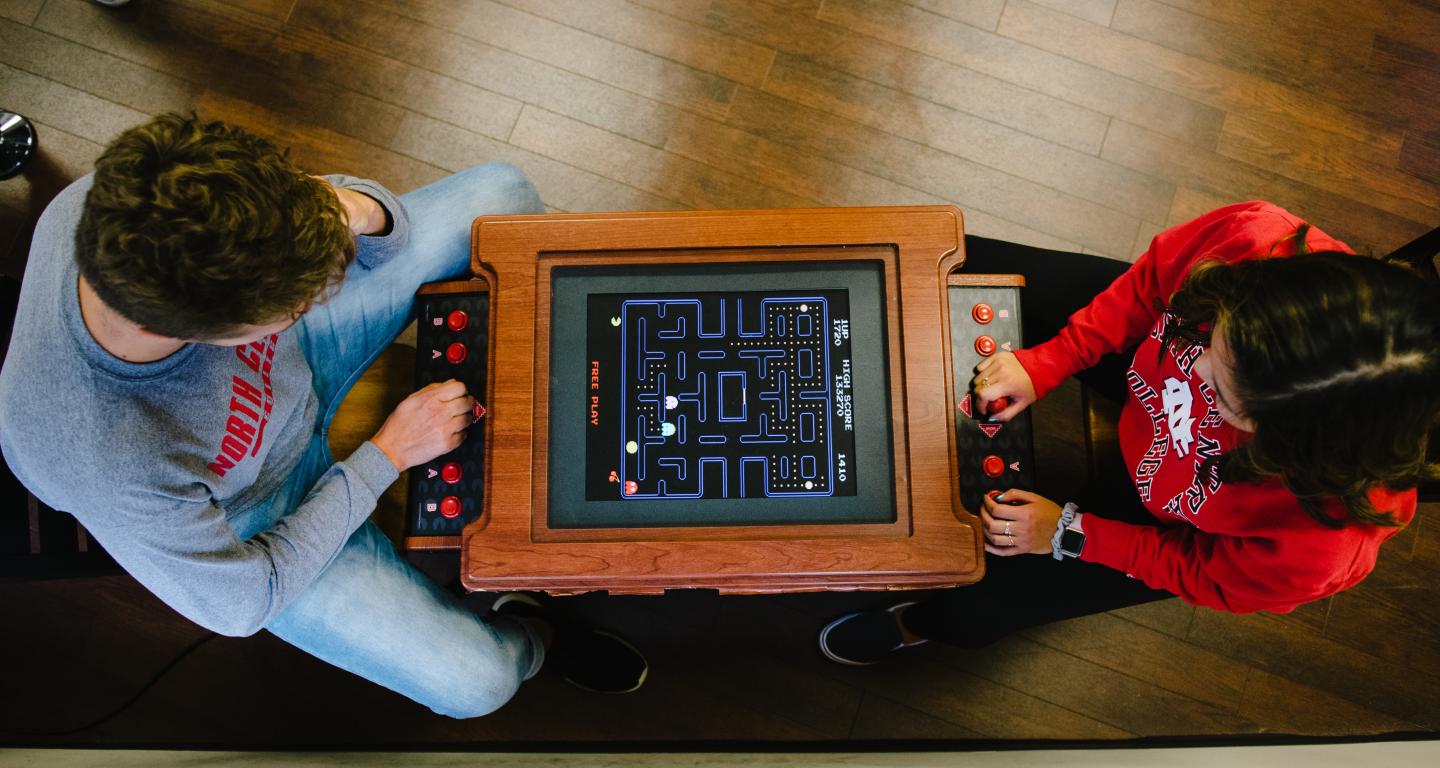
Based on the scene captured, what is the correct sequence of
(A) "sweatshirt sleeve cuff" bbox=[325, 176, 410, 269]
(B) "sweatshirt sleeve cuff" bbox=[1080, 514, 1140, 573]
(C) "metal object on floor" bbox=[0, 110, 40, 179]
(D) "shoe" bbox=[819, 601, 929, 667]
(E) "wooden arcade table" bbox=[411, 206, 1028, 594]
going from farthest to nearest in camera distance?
1. (C) "metal object on floor" bbox=[0, 110, 40, 179]
2. (D) "shoe" bbox=[819, 601, 929, 667]
3. (A) "sweatshirt sleeve cuff" bbox=[325, 176, 410, 269]
4. (B) "sweatshirt sleeve cuff" bbox=[1080, 514, 1140, 573]
5. (E) "wooden arcade table" bbox=[411, 206, 1028, 594]

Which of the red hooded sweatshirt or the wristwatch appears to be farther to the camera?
the wristwatch

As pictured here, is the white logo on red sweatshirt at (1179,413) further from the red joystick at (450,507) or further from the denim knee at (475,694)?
the denim knee at (475,694)

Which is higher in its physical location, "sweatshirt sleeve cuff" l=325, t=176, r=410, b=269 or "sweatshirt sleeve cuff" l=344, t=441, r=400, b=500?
"sweatshirt sleeve cuff" l=325, t=176, r=410, b=269

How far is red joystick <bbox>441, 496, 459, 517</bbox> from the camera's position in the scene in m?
1.36

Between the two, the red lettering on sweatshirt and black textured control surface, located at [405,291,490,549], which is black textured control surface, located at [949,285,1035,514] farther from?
the red lettering on sweatshirt

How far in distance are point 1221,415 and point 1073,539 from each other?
339 mm

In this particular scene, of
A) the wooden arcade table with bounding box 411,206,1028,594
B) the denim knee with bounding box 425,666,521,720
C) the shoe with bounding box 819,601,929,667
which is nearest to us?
the wooden arcade table with bounding box 411,206,1028,594

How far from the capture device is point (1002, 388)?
53.5 inches

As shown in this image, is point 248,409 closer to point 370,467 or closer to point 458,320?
point 370,467

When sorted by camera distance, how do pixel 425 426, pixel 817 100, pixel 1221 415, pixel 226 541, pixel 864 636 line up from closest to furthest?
pixel 1221 415 < pixel 226 541 < pixel 425 426 < pixel 864 636 < pixel 817 100

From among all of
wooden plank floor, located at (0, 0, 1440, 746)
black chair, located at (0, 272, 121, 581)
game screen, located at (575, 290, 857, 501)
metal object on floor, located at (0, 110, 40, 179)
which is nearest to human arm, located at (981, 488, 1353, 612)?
game screen, located at (575, 290, 857, 501)

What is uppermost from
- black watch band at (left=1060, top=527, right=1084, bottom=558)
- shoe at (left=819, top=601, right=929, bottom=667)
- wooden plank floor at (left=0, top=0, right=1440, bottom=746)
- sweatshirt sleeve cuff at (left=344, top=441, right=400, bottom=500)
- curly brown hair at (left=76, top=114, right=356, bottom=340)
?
wooden plank floor at (left=0, top=0, right=1440, bottom=746)

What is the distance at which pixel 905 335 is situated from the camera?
4.29ft

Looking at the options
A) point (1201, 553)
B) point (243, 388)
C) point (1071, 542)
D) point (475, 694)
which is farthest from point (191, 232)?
point (1201, 553)
